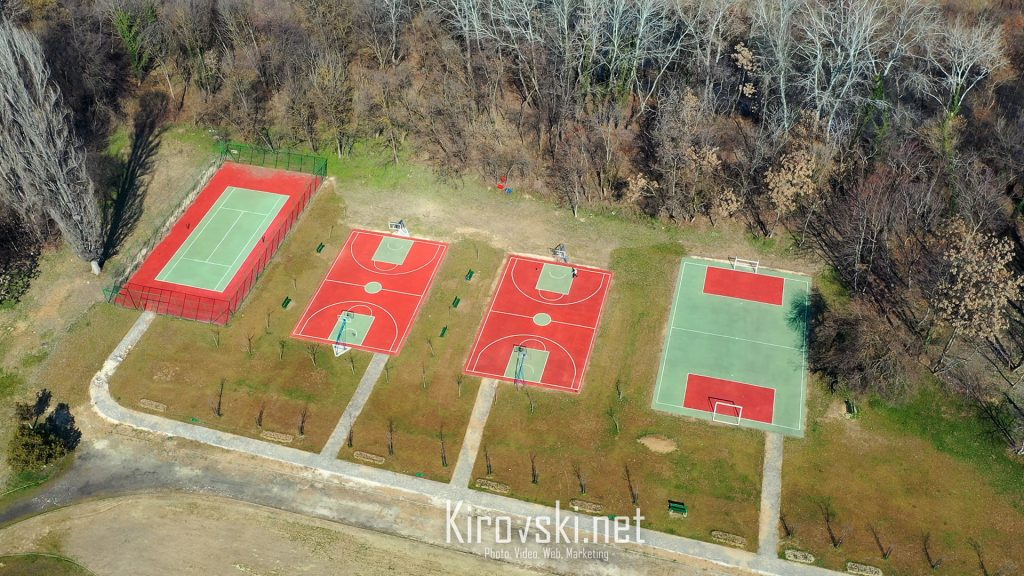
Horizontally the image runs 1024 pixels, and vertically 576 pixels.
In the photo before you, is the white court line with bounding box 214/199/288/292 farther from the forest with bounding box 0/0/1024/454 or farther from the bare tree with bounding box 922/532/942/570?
the bare tree with bounding box 922/532/942/570

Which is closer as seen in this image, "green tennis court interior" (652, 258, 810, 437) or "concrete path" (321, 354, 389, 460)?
"concrete path" (321, 354, 389, 460)

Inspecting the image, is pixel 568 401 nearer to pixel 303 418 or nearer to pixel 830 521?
pixel 830 521

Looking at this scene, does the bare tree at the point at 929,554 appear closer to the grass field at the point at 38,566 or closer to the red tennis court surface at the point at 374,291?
the red tennis court surface at the point at 374,291

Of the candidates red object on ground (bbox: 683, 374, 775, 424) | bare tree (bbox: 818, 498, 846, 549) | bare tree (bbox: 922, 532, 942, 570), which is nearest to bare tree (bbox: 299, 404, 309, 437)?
red object on ground (bbox: 683, 374, 775, 424)

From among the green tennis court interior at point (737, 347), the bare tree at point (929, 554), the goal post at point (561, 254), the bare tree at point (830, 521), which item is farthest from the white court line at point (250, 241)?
the bare tree at point (929, 554)

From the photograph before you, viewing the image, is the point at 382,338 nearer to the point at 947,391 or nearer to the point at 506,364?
the point at 506,364

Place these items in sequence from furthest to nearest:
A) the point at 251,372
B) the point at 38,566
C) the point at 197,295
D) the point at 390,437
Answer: the point at 197,295 < the point at 251,372 < the point at 390,437 < the point at 38,566

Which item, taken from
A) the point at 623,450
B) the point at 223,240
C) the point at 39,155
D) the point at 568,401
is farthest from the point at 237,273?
the point at 623,450
